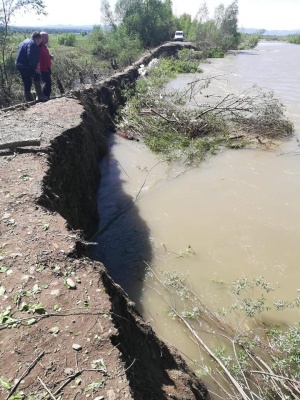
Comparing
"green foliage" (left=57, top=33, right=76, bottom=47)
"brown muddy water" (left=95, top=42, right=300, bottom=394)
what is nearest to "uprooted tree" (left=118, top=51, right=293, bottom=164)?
"brown muddy water" (left=95, top=42, right=300, bottom=394)

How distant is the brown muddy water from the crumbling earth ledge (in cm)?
141

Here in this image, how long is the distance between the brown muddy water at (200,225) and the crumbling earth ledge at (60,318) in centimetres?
141

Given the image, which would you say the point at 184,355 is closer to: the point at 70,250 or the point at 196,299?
the point at 196,299

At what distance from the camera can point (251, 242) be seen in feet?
21.1

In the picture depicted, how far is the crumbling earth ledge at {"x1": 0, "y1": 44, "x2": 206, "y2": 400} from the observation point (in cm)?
235

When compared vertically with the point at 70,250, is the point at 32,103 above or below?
above

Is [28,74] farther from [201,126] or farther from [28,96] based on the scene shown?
[201,126]

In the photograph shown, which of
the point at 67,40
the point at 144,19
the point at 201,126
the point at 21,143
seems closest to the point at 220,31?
the point at 144,19

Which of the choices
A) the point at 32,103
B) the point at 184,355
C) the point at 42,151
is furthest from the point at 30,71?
the point at 184,355

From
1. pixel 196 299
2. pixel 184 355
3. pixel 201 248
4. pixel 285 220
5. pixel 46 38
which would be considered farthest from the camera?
pixel 46 38

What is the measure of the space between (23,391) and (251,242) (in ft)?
16.8

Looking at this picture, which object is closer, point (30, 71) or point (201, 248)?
point (201, 248)

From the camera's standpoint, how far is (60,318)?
9.20 feet

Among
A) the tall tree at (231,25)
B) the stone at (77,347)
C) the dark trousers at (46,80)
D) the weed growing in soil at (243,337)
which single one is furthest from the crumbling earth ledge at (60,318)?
the tall tree at (231,25)
